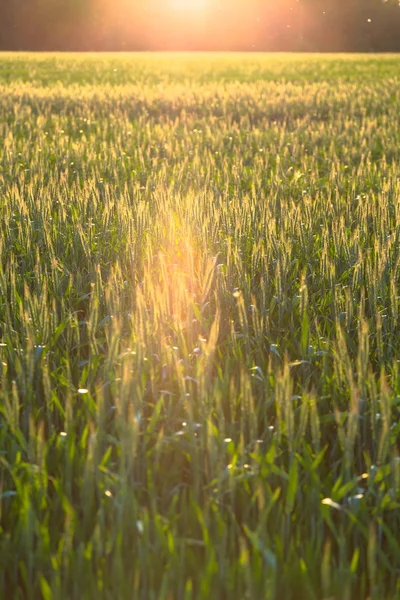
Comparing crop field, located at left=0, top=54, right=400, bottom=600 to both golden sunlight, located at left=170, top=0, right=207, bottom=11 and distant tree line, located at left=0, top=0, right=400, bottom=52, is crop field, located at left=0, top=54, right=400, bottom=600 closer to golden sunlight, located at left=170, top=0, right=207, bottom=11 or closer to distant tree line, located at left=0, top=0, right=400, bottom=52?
distant tree line, located at left=0, top=0, right=400, bottom=52

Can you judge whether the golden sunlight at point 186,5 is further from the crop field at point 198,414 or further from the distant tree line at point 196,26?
the crop field at point 198,414

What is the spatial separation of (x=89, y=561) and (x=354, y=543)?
54cm

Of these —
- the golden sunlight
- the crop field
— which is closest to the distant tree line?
the golden sunlight

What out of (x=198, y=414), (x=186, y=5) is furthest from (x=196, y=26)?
(x=198, y=414)

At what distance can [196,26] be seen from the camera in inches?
2943

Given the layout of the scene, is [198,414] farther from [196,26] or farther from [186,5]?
[186,5]

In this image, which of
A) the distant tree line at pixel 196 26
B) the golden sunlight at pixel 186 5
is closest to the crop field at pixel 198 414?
the distant tree line at pixel 196 26

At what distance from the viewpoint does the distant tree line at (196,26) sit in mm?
63562

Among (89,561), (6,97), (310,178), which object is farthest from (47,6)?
(89,561)

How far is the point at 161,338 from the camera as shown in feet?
7.43

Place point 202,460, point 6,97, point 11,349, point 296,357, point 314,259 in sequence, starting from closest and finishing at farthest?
point 202,460, point 11,349, point 296,357, point 314,259, point 6,97

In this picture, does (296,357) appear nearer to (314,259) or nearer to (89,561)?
(314,259)

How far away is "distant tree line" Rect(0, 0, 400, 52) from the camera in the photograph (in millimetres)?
63562

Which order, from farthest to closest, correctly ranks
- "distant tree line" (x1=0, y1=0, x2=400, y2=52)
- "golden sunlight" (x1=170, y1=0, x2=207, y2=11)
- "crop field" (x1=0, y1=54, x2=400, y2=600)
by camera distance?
"golden sunlight" (x1=170, y1=0, x2=207, y2=11) < "distant tree line" (x1=0, y1=0, x2=400, y2=52) < "crop field" (x1=0, y1=54, x2=400, y2=600)
